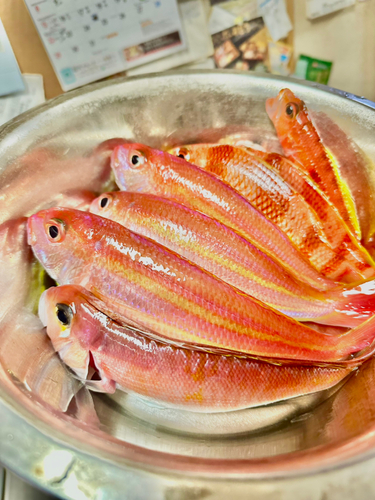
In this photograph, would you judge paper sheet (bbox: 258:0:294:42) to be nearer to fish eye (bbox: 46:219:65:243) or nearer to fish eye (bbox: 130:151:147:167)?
fish eye (bbox: 130:151:147:167)

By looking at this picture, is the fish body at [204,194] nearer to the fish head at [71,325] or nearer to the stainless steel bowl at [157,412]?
the stainless steel bowl at [157,412]

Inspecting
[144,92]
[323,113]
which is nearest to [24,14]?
[144,92]

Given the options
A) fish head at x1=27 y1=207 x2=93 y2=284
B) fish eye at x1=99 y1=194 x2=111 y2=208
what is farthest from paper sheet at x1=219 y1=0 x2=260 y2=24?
fish head at x1=27 y1=207 x2=93 y2=284

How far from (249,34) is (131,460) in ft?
4.71

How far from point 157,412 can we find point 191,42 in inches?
47.9

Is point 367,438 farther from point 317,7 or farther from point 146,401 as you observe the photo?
point 317,7

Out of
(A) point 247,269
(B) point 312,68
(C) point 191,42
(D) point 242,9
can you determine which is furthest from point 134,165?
(B) point 312,68

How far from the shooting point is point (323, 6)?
56.2 inches

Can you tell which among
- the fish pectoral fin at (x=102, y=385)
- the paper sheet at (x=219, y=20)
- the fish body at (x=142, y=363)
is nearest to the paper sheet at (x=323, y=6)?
the paper sheet at (x=219, y=20)

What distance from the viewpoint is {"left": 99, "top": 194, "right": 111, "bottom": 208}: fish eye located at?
2.58 feet

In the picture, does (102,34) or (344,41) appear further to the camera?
(344,41)

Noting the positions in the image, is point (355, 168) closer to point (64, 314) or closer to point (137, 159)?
point (137, 159)

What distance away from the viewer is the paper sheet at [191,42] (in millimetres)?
1266

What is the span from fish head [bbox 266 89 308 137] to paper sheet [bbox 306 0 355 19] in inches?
30.2
